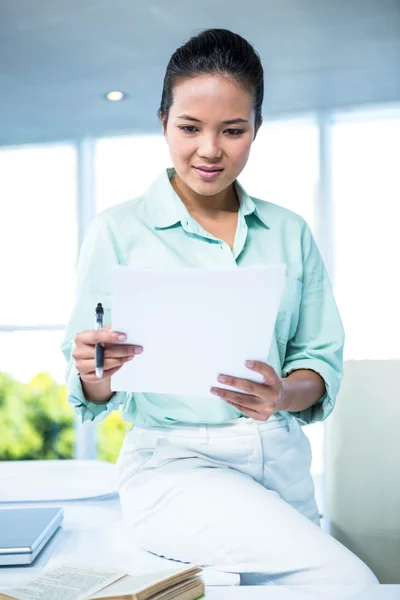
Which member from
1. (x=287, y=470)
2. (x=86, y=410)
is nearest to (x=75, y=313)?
(x=86, y=410)

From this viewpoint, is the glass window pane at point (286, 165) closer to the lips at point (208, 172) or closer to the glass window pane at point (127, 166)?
the glass window pane at point (127, 166)

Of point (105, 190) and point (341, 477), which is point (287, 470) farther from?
point (105, 190)

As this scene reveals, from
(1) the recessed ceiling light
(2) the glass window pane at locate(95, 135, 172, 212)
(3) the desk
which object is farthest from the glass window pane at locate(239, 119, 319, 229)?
(3) the desk

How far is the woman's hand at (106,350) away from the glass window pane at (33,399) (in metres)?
4.40

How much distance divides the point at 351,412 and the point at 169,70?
0.95m

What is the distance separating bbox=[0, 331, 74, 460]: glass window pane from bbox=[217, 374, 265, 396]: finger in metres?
4.49

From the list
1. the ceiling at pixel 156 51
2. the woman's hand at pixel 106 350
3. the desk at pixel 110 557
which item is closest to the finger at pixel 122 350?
the woman's hand at pixel 106 350

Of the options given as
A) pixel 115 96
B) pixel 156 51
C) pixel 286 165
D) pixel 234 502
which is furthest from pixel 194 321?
pixel 286 165

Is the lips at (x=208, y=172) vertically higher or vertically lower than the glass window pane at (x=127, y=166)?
lower

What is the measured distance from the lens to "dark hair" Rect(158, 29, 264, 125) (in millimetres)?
1377

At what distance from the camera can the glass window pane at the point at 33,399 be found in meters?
5.48

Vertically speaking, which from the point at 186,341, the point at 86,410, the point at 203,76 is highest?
the point at 203,76

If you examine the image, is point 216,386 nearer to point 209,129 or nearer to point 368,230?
point 209,129

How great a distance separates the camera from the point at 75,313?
1.39 meters
